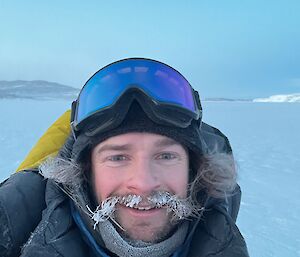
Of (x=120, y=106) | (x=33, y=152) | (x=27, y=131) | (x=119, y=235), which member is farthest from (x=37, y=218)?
(x=27, y=131)

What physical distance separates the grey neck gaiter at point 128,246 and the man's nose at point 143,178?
0.15 meters

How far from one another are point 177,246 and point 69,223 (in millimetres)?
387

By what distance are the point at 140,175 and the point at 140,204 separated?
10 centimetres

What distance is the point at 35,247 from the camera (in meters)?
1.19

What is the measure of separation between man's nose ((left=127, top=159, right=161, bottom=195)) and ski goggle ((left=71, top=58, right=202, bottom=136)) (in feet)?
0.57

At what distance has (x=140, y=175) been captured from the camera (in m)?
1.28

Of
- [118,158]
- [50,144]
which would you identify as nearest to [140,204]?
[118,158]

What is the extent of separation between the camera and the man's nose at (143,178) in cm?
127

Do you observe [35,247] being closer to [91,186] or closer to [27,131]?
[91,186]

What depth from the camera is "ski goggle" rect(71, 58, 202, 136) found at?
1.37 metres

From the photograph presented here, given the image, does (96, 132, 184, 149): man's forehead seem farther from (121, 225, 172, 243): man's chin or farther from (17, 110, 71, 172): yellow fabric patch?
(17, 110, 71, 172): yellow fabric patch

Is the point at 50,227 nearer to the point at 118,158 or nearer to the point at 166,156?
the point at 118,158

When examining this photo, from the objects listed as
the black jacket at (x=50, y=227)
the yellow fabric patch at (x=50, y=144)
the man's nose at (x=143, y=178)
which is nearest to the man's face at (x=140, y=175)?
the man's nose at (x=143, y=178)

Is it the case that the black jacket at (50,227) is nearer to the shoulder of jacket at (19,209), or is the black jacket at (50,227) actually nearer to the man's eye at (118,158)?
the shoulder of jacket at (19,209)
